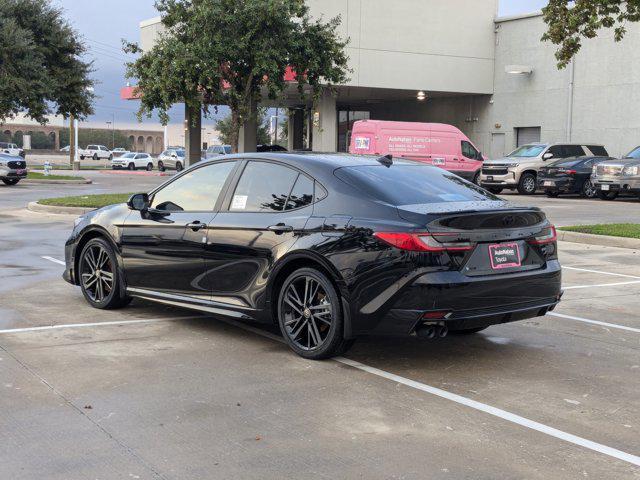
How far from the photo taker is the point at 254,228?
21.8 feet

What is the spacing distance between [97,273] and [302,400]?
3569 millimetres

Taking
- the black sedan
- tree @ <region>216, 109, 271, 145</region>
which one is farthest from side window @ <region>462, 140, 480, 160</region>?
tree @ <region>216, 109, 271, 145</region>

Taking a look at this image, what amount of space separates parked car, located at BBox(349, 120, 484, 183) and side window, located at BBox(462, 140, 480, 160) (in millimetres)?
107

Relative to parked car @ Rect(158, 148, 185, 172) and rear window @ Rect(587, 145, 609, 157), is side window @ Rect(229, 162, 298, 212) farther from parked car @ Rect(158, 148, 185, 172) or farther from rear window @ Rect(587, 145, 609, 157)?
parked car @ Rect(158, 148, 185, 172)

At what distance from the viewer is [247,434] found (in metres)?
4.65

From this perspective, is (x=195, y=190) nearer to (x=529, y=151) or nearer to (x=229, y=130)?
(x=529, y=151)

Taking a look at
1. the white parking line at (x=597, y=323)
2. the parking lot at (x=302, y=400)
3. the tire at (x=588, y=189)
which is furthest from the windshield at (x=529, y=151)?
the white parking line at (x=597, y=323)

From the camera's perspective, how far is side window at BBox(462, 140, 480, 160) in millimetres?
32906

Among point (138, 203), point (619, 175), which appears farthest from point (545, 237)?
point (619, 175)

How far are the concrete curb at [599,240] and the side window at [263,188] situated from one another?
889 centimetres

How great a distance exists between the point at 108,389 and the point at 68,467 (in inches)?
52.7

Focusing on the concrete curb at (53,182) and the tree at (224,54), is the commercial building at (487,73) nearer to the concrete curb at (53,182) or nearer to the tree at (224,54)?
the tree at (224,54)

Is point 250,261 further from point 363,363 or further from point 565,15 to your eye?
point 565,15

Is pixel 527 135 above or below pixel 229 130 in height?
below
